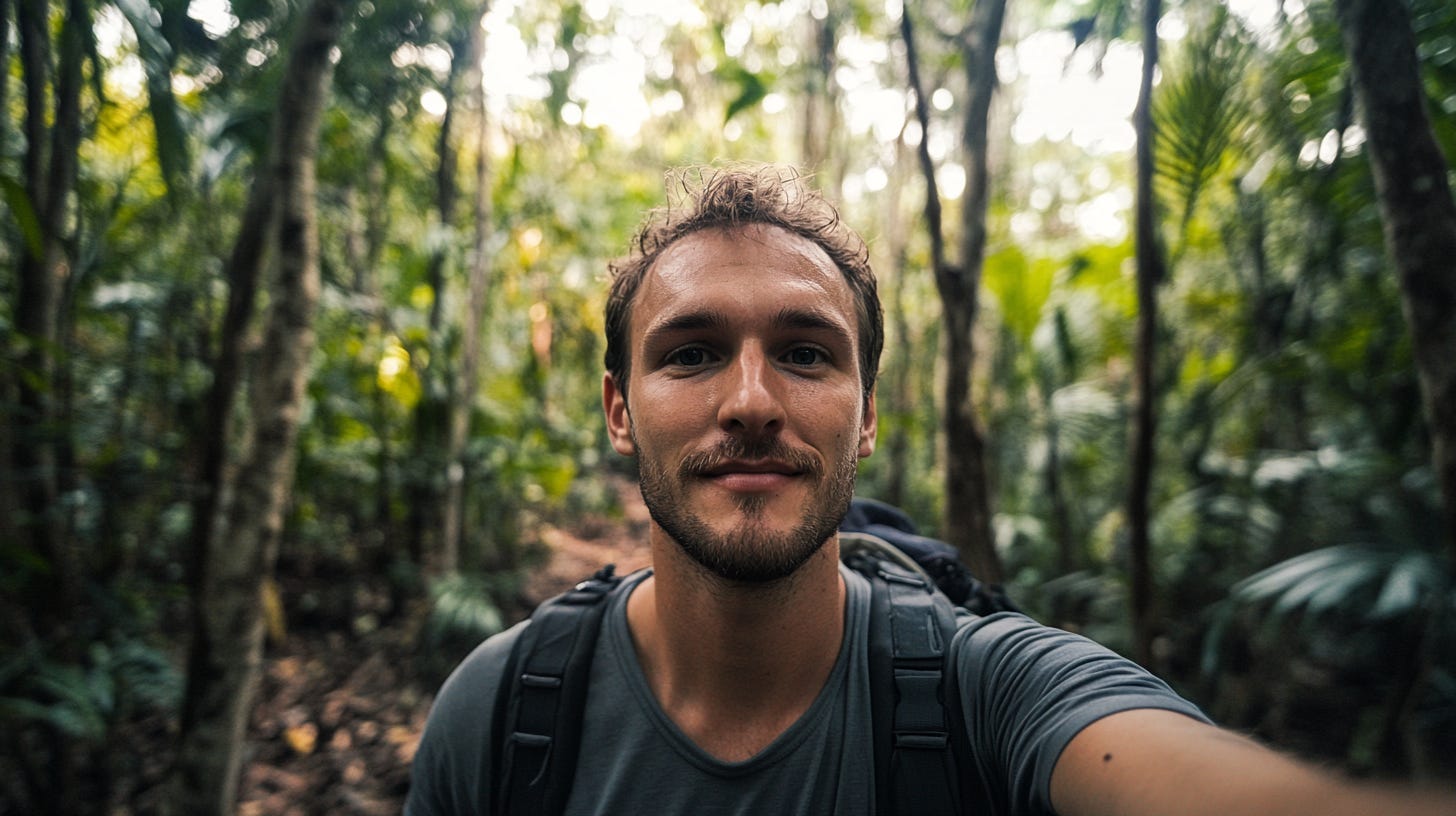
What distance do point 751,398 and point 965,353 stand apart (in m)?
1.63

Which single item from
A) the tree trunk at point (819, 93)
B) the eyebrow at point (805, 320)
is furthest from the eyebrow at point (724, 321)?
the tree trunk at point (819, 93)

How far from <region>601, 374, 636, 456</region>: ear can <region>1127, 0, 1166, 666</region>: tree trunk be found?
1.58 m

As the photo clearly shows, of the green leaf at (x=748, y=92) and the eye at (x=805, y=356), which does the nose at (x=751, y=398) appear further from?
the green leaf at (x=748, y=92)

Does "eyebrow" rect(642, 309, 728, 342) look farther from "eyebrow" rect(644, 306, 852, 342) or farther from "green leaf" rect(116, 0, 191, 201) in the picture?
"green leaf" rect(116, 0, 191, 201)

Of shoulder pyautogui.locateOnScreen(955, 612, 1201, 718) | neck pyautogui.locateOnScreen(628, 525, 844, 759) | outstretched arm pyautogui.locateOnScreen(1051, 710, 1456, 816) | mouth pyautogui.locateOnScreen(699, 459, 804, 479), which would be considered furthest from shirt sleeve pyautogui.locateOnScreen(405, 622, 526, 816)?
outstretched arm pyautogui.locateOnScreen(1051, 710, 1456, 816)

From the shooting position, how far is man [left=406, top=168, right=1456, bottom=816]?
116 centimetres

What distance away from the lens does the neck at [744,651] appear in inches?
49.8

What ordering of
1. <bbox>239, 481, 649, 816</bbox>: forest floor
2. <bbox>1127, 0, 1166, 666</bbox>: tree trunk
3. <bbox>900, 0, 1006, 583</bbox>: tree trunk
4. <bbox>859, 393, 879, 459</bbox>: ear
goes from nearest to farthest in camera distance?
<bbox>859, 393, 879, 459</bbox>: ear < <bbox>1127, 0, 1166, 666</bbox>: tree trunk < <bbox>900, 0, 1006, 583</bbox>: tree trunk < <bbox>239, 481, 649, 816</bbox>: forest floor

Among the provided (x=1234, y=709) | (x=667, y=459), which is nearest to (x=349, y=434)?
(x=667, y=459)

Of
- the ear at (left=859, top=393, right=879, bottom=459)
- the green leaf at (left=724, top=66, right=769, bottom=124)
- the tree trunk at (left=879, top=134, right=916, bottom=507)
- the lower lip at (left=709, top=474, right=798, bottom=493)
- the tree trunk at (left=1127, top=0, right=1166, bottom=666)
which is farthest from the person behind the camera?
the tree trunk at (left=879, top=134, right=916, bottom=507)

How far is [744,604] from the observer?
4.17 feet

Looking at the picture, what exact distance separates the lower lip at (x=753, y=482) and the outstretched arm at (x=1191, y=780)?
0.57m

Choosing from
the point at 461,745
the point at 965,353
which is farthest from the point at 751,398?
the point at 965,353

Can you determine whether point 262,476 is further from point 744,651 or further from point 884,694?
point 884,694
